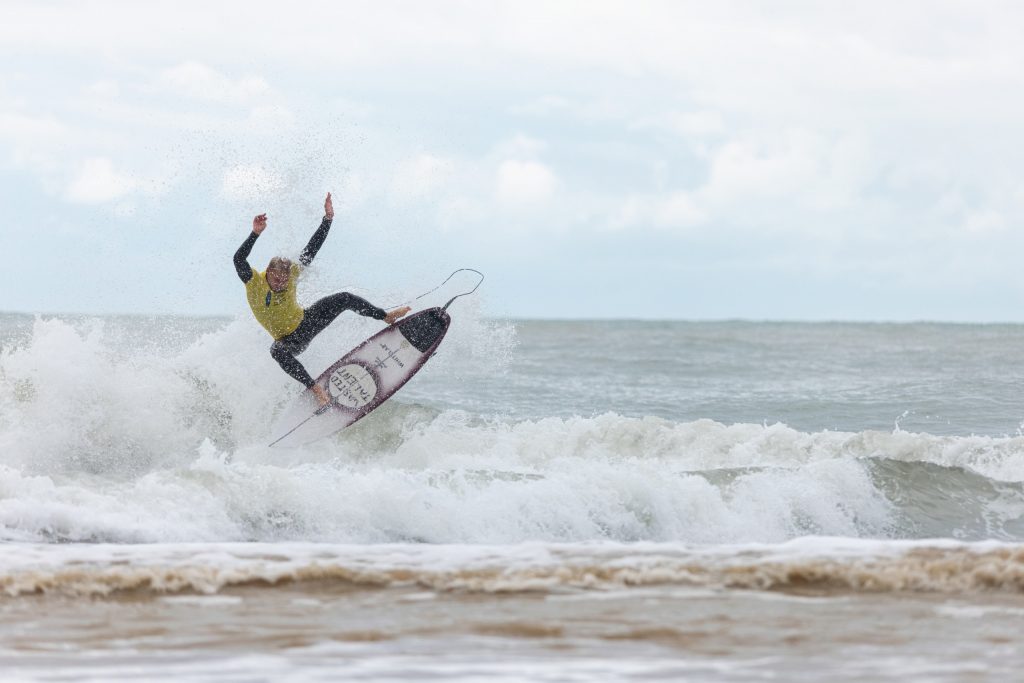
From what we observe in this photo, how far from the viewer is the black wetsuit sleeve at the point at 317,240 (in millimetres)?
10680

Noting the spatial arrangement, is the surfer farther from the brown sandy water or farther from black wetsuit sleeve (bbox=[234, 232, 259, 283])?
the brown sandy water

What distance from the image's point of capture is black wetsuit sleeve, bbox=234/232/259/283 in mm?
10391

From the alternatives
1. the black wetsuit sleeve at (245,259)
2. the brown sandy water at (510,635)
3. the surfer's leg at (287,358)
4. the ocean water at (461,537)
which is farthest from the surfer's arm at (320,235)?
the brown sandy water at (510,635)

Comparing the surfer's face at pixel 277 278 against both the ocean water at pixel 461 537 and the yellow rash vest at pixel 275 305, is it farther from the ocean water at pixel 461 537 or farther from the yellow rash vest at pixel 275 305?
the ocean water at pixel 461 537

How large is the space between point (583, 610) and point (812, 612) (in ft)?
3.82

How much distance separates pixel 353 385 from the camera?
38.1 ft

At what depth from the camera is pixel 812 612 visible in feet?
19.9

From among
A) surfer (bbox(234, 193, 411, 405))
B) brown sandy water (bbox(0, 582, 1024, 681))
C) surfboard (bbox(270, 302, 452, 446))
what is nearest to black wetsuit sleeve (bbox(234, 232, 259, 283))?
surfer (bbox(234, 193, 411, 405))

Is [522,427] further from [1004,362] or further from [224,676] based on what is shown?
[1004,362]

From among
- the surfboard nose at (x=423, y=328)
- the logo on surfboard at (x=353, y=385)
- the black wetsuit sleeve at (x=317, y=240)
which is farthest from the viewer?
the surfboard nose at (x=423, y=328)

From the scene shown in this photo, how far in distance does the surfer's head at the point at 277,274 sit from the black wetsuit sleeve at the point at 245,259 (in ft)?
0.59

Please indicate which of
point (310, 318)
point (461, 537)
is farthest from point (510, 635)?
point (310, 318)

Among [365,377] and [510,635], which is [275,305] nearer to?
[365,377]

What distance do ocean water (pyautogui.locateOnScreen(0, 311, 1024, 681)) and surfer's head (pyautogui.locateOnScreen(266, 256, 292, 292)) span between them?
165cm
